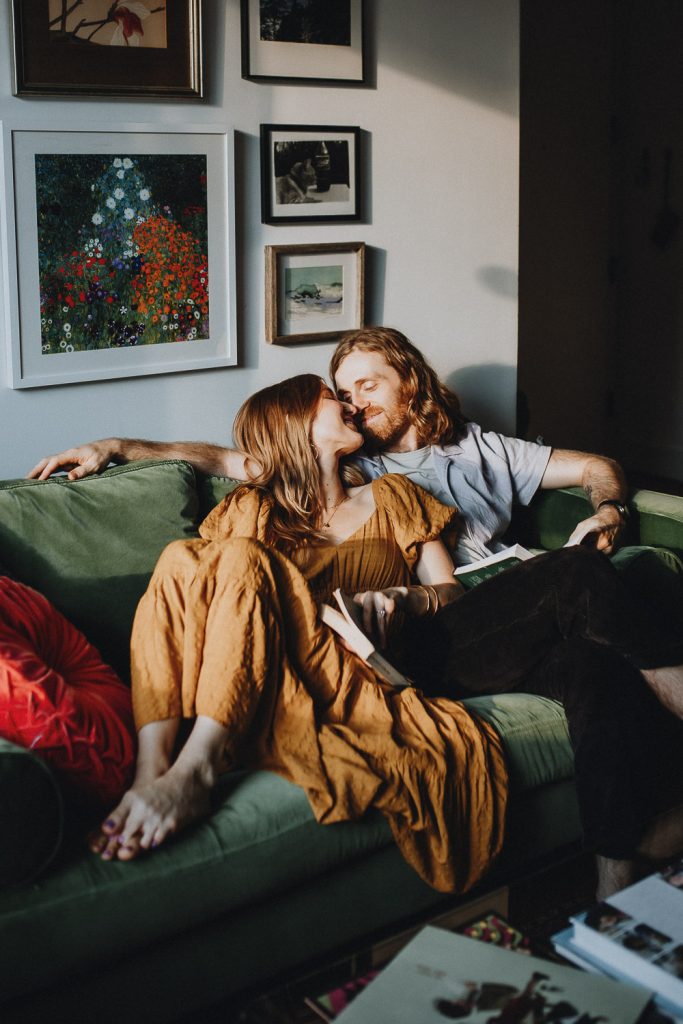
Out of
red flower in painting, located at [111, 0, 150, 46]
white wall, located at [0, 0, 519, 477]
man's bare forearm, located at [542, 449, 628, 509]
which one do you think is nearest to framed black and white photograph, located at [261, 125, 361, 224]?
white wall, located at [0, 0, 519, 477]

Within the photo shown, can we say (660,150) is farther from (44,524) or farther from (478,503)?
(44,524)

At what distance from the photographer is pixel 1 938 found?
1382 millimetres

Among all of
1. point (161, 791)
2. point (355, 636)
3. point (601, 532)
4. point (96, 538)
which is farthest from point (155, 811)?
point (601, 532)

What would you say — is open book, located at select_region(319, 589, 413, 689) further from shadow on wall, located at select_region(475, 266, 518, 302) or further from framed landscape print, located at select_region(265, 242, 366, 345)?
shadow on wall, located at select_region(475, 266, 518, 302)

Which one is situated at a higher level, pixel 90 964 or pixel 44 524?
pixel 44 524

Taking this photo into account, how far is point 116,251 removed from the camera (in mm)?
2469

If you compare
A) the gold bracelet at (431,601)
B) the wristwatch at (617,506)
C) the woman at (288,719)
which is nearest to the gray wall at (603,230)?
the wristwatch at (617,506)

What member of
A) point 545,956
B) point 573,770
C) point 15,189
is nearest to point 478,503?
point 573,770

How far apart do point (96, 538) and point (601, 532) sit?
1158 mm

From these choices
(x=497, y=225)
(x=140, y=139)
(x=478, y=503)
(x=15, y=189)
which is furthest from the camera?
(x=497, y=225)

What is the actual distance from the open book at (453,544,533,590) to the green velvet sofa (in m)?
0.39

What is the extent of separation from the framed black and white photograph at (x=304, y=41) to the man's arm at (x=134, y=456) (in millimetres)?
961

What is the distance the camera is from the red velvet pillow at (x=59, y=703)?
59.8 inches

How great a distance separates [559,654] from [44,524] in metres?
1.06
